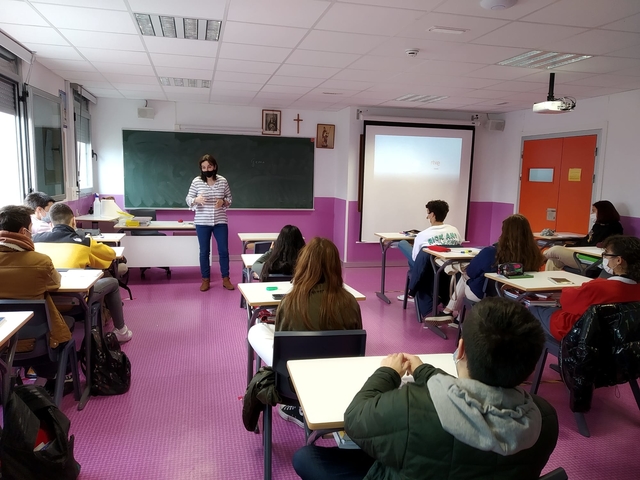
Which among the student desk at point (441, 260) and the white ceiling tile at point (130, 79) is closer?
the student desk at point (441, 260)

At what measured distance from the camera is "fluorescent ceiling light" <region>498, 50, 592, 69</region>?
4.04 meters

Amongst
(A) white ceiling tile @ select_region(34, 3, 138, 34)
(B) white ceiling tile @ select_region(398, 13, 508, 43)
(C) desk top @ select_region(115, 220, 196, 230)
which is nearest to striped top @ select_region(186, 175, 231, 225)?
(C) desk top @ select_region(115, 220, 196, 230)

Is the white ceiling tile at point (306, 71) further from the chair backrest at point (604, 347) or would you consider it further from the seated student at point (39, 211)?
the chair backrest at point (604, 347)

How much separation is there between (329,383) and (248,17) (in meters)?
2.66

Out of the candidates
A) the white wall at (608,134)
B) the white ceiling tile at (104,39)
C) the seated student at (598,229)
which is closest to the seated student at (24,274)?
the white ceiling tile at (104,39)

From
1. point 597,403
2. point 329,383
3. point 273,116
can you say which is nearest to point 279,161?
point 273,116

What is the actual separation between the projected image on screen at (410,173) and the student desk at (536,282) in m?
4.17

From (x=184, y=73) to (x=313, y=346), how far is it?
420cm

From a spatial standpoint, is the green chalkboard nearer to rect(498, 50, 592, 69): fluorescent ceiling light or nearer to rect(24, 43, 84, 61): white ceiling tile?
rect(24, 43, 84, 61): white ceiling tile

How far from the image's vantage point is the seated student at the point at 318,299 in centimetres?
210

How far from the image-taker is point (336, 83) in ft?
18.1

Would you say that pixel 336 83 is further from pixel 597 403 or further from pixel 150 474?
pixel 150 474

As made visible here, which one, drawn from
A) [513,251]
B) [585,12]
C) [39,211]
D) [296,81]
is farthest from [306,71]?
[39,211]

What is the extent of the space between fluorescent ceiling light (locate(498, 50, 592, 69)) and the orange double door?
2241mm
